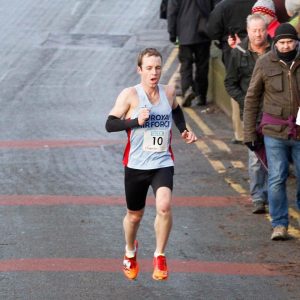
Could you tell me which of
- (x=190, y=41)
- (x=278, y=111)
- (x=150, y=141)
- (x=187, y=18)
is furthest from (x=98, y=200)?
(x=187, y=18)

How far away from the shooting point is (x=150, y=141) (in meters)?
9.26

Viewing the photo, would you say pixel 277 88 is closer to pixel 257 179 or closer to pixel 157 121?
pixel 257 179

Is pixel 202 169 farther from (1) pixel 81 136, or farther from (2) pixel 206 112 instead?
(2) pixel 206 112

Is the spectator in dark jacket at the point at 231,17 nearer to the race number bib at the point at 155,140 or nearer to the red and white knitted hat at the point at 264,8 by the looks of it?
the red and white knitted hat at the point at 264,8

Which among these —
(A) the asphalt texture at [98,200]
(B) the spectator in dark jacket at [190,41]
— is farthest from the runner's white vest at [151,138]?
(B) the spectator in dark jacket at [190,41]

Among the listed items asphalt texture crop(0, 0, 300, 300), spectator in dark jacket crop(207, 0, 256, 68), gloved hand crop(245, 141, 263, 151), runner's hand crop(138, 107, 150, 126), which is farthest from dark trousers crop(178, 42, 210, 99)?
runner's hand crop(138, 107, 150, 126)

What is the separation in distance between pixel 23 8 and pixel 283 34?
17601mm

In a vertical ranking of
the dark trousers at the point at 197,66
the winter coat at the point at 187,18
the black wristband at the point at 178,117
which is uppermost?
the black wristband at the point at 178,117

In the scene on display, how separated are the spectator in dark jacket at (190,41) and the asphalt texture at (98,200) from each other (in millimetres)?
432

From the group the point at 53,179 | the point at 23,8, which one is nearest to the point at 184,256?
the point at 53,179

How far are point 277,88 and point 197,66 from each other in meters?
9.03

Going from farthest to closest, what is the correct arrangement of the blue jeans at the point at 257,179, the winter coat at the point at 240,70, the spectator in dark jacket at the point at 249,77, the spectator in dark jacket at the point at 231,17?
the spectator in dark jacket at the point at 231,17 → the blue jeans at the point at 257,179 → the winter coat at the point at 240,70 → the spectator in dark jacket at the point at 249,77

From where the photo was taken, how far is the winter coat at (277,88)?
10.8 m

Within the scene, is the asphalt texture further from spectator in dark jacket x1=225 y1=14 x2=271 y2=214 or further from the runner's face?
the runner's face
